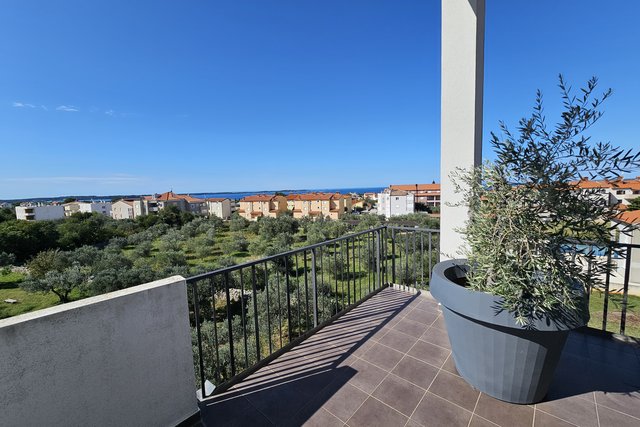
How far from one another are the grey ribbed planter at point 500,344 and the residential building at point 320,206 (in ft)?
155

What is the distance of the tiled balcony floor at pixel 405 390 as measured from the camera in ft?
5.06

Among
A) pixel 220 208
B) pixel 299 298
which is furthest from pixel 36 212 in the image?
pixel 299 298

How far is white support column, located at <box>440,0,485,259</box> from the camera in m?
2.45

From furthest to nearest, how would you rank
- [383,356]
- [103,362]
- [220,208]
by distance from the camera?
[220,208] < [383,356] < [103,362]

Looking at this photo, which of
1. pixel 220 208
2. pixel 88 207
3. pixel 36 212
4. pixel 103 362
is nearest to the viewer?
pixel 103 362

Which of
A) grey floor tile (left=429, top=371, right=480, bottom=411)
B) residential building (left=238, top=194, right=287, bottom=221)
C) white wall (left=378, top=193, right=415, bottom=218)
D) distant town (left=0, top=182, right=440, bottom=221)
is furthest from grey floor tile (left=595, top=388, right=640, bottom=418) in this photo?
residential building (left=238, top=194, right=287, bottom=221)

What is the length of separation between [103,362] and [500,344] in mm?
2184

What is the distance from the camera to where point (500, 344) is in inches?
59.8

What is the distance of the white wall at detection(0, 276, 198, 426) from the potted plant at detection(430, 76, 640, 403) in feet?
5.75

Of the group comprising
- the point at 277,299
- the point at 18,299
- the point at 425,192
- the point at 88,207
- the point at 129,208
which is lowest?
the point at 18,299

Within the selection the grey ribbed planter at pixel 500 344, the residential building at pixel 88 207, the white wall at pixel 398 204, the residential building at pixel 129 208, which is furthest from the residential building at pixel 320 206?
the grey ribbed planter at pixel 500 344

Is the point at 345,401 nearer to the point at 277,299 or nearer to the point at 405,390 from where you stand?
the point at 405,390

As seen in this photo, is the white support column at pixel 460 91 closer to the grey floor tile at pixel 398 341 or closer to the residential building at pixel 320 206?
the grey floor tile at pixel 398 341

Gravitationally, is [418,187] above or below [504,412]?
above
